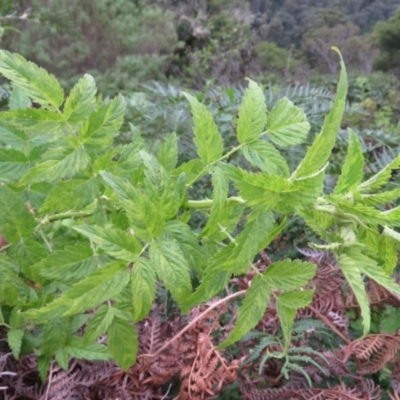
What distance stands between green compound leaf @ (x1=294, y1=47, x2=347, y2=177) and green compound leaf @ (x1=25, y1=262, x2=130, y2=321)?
155mm

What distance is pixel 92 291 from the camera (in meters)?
0.36

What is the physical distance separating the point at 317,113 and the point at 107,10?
7474 mm

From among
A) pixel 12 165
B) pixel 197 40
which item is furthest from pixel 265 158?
pixel 197 40

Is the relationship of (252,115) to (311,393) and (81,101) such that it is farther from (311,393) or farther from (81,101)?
(311,393)

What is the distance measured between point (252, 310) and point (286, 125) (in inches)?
6.5

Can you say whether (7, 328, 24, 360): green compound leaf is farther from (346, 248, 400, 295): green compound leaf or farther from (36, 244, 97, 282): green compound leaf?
(346, 248, 400, 295): green compound leaf

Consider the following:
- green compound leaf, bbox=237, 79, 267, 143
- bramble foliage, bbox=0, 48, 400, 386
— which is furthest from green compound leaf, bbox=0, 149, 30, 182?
green compound leaf, bbox=237, 79, 267, 143

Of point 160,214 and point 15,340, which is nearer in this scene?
point 160,214

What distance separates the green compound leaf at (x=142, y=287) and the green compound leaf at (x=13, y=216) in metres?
0.14

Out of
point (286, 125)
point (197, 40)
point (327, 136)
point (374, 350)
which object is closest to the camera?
point (327, 136)

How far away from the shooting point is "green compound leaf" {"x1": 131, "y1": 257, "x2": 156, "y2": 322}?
14.4 inches

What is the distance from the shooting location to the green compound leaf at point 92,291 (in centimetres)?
36

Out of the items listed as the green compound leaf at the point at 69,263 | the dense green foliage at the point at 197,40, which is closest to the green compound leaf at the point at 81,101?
the green compound leaf at the point at 69,263

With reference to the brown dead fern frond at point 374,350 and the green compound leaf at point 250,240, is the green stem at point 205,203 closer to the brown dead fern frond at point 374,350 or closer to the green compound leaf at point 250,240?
the green compound leaf at point 250,240
